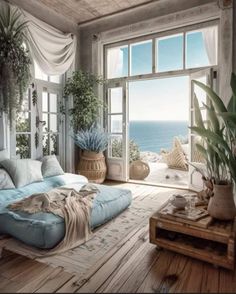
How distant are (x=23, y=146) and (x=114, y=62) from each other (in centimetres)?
253

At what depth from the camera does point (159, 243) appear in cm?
198

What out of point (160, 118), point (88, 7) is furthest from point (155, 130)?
point (88, 7)

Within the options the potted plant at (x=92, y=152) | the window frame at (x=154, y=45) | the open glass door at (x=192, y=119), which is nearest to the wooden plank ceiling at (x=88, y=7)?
the window frame at (x=154, y=45)

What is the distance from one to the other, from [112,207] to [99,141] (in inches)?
75.0

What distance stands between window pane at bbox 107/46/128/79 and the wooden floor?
147 inches

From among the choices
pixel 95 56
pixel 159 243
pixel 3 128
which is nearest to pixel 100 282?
pixel 159 243

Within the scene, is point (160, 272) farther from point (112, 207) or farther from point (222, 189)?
point (112, 207)

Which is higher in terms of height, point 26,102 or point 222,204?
point 26,102

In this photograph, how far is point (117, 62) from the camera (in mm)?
4844

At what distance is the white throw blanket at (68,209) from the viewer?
2105 mm

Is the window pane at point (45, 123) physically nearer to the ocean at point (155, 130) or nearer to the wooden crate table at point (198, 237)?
the wooden crate table at point (198, 237)

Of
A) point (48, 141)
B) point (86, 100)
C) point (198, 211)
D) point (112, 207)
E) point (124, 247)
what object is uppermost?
point (86, 100)

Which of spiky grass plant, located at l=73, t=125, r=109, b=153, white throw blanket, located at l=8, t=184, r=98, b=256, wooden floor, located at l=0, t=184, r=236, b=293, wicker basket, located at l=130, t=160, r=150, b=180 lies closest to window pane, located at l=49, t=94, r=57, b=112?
spiky grass plant, located at l=73, t=125, r=109, b=153

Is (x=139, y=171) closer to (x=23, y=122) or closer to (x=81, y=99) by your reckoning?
(x=81, y=99)
